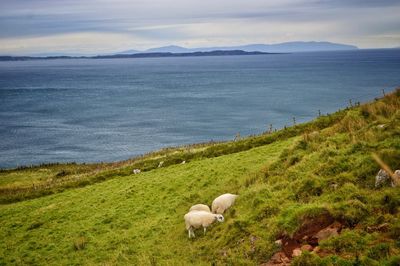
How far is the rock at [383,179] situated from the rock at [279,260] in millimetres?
4063

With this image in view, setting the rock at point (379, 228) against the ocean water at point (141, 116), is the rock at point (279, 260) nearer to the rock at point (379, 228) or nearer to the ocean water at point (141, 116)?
the rock at point (379, 228)

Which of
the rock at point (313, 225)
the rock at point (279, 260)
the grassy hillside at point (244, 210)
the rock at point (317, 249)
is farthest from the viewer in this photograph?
the rock at point (313, 225)

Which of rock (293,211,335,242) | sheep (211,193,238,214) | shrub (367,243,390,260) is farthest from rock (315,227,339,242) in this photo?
sheep (211,193,238,214)

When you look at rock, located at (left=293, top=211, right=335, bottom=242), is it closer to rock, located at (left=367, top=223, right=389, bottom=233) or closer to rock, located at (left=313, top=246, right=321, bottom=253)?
rock, located at (left=313, top=246, right=321, bottom=253)

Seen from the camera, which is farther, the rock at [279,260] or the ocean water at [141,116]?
the ocean water at [141,116]

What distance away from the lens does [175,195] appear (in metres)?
22.0

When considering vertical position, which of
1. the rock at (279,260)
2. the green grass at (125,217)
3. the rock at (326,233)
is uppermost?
the rock at (326,233)

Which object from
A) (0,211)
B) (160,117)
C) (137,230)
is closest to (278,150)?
(137,230)

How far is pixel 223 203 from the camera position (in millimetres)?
16781

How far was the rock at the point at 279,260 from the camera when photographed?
10589 mm

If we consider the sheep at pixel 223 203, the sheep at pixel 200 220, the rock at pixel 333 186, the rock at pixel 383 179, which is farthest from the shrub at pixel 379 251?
the sheep at pixel 223 203

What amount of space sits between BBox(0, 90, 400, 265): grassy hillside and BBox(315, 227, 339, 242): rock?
31cm

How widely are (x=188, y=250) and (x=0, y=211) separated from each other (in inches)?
797

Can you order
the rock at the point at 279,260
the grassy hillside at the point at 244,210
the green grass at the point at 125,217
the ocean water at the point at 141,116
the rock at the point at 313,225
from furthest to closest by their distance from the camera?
the ocean water at the point at 141,116 → the green grass at the point at 125,217 → the rock at the point at 313,225 → the grassy hillside at the point at 244,210 → the rock at the point at 279,260
